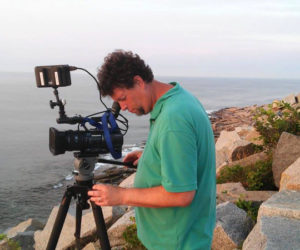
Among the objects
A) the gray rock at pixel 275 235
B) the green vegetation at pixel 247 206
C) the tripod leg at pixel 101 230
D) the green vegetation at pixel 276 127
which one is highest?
the tripod leg at pixel 101 230

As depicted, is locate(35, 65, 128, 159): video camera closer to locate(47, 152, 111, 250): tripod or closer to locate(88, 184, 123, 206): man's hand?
locate(47, 152, 111, 250): tripod

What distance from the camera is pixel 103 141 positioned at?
2.49m

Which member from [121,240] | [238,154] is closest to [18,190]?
[238,154]

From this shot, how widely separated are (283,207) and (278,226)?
332 millimetres

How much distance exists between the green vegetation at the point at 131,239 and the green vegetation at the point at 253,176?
2.27 m

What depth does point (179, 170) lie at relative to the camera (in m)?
1.79

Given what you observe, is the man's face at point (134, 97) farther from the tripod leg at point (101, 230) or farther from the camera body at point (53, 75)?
the tripod leg at point (101, 230)

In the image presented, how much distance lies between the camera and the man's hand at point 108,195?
77.7 inches

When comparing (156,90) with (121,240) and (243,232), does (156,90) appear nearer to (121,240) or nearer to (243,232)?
(243,232)

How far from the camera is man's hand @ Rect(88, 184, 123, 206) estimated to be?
1.97 meters

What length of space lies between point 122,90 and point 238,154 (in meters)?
6.30

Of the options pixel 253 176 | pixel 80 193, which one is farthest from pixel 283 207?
pixel 253 176

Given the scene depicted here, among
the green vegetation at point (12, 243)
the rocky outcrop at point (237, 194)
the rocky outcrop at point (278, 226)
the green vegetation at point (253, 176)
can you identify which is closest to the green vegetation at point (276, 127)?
the green vegetation at point (253, 176)

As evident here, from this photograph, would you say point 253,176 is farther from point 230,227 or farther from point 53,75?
point 53,75
